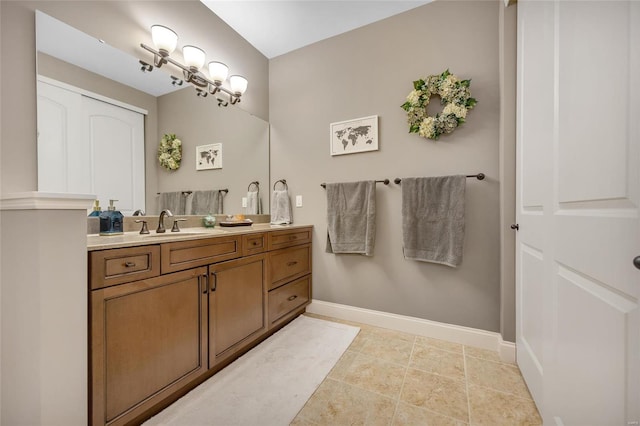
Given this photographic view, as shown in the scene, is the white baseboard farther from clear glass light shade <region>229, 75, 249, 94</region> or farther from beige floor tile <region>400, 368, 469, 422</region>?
clear glass light shade <region>229, 75, 249, 94</region>

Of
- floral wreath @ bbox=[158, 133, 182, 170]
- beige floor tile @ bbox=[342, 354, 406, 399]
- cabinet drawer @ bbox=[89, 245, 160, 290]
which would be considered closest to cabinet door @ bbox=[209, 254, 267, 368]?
cabinet drawer @ bbox=[89, 245, 160, 290]

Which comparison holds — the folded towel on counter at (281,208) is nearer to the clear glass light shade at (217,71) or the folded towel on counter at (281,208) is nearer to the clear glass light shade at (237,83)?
the clear glass light shade at (237,83)

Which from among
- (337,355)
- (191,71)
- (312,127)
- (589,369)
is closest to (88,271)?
(337,355)

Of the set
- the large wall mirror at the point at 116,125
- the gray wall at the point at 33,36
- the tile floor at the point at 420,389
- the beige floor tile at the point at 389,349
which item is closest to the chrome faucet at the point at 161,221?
the large wall mirror at the point at 116,125

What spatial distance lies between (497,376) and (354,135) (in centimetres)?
202

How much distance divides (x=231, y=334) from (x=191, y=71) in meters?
1.92

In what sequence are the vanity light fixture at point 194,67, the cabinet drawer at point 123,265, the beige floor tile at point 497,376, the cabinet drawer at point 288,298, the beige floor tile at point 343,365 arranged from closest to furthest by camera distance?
the cabinet drawer at point 123,265
the beige floor tile at point 497,376
the beige floor tile at point 343,365
the vanity light fixture at point 194,67
the cabinet drawer at point 288,298

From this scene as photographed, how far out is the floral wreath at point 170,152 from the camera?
1.76 m

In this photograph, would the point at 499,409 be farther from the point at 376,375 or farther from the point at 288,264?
the point at 288,264

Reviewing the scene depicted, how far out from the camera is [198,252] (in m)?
1.35

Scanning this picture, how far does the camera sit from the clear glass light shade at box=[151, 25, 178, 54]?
62.0 inches

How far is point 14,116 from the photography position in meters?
1.05

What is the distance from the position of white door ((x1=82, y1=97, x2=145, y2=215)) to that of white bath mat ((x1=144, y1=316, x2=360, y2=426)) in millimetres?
1209

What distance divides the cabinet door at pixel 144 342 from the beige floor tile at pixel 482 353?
5.78 feet
